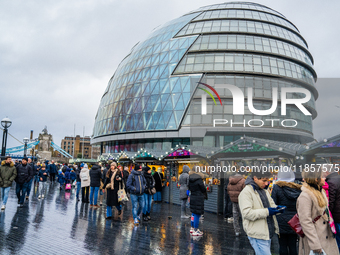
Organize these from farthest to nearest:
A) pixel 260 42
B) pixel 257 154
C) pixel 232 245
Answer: pixel 260 42 < pixel 257 154 < pixel 232 245

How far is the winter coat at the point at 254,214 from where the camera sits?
4.62m

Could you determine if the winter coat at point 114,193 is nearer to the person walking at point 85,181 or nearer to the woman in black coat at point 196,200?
the woman in black coat at point 196,200

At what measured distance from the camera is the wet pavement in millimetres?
7098

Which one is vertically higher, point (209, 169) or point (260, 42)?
point (260, 42)

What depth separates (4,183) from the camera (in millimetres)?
12258

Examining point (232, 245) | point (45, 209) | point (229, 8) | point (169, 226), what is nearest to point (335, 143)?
point (232, 245)

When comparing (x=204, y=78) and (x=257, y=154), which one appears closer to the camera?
(x=257, y=154)

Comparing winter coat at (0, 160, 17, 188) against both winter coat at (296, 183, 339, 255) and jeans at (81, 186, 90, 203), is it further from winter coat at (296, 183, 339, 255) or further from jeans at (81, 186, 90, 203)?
winter coat at (296, 183, 339, 255)

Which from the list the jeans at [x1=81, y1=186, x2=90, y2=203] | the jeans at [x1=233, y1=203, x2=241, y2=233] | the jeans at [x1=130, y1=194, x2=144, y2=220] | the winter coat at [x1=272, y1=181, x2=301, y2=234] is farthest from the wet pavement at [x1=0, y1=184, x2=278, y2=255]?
the jeans at [x1=81, y1=186, x2=90, y2=203]

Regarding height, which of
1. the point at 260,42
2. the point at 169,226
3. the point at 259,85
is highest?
the point at 260,42

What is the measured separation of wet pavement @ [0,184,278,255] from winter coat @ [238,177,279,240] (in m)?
2.80

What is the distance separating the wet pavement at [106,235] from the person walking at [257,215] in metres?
2.69

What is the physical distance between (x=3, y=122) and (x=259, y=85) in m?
25.8

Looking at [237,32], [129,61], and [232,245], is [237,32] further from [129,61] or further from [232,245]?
[232,245]
